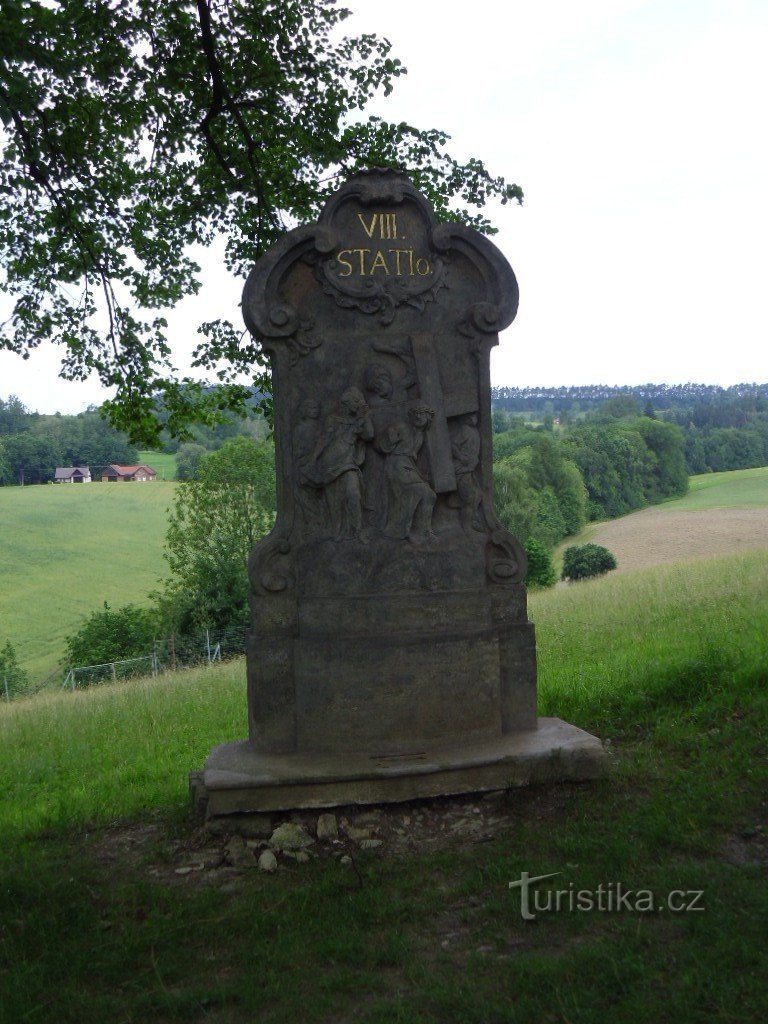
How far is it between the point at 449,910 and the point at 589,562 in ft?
118

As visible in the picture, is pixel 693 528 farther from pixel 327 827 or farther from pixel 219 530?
pixel 327 827

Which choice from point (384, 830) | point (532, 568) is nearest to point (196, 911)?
point (384, 830)

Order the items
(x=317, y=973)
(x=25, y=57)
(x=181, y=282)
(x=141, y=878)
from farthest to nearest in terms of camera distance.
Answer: (x=181, y=282)
(x=25, y=57)
(x=141, y=878)
(x=317, y=973)

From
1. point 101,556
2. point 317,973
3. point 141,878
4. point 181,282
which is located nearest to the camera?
point 317,973

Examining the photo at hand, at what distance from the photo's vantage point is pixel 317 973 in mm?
4238

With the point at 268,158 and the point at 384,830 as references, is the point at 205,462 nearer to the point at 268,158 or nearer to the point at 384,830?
the point at 268,158

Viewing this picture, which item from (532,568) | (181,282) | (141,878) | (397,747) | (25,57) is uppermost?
(25,57)

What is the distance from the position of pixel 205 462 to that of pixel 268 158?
24.6 metres

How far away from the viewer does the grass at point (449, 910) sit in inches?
154

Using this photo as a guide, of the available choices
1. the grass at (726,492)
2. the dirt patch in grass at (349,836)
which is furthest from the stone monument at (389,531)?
the grass at (726,492)

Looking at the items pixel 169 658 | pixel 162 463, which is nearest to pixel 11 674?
pixel 169 658

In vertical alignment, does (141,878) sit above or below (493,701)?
below

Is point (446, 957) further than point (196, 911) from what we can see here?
No

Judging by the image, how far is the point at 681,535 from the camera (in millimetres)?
41812
